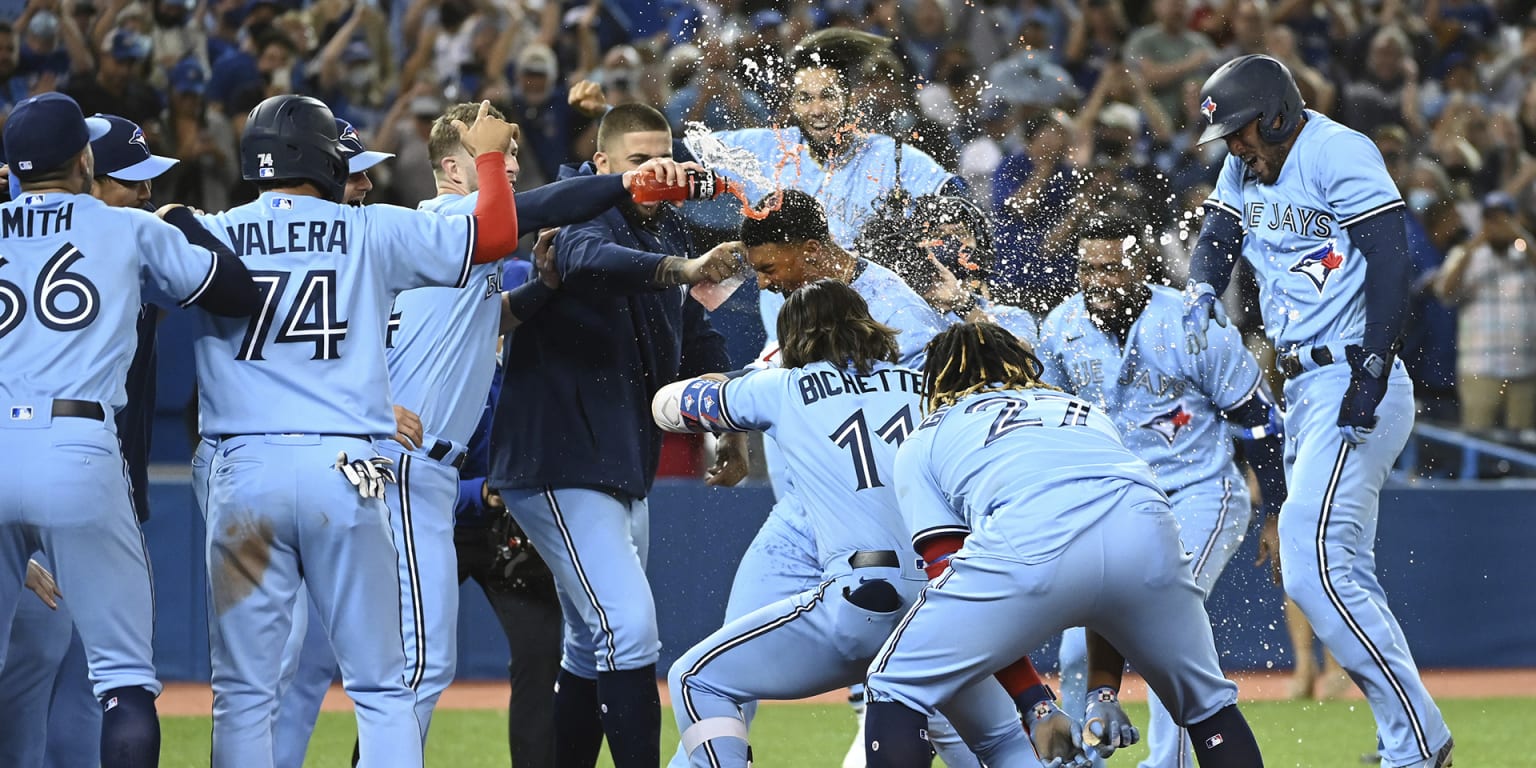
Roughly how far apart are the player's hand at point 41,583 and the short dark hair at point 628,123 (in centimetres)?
235

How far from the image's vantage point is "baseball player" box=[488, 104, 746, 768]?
5.62m

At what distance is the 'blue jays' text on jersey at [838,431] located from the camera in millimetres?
4988

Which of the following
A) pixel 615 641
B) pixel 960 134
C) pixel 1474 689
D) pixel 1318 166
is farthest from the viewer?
pixel 960 134

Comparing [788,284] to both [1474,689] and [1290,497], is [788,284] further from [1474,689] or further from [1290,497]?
[1474,689]

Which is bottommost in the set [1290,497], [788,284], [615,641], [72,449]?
[615,641]

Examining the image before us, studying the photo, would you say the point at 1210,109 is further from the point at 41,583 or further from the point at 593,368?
the point at 41,583

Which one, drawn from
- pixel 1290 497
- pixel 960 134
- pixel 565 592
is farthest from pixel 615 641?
pixel 960 134

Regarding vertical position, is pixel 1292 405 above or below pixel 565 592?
above

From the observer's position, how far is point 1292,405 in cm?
611

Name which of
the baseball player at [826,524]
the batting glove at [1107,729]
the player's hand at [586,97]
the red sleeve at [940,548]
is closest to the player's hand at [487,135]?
the baseball player at [826,524]

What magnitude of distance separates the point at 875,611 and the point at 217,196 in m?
7.97

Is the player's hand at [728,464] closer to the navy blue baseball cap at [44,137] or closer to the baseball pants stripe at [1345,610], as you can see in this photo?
the baseball pants stripe at [1345,610]

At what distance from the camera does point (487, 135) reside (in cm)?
523

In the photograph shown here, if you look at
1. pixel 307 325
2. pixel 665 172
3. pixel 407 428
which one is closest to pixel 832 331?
pixel 665 172
